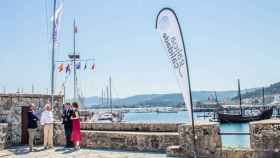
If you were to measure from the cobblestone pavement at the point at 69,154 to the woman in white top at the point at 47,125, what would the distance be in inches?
19.5

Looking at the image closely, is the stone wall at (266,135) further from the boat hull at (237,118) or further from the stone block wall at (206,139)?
the boat hull at (237,118)

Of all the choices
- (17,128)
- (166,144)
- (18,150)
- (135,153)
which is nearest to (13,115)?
(17,128)

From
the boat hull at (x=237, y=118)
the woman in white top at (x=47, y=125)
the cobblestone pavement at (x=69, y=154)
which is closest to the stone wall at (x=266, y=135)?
the cobblestone pavement at (x=69, y=154)

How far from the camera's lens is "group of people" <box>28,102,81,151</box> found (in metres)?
11.7

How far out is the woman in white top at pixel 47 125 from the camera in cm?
1204

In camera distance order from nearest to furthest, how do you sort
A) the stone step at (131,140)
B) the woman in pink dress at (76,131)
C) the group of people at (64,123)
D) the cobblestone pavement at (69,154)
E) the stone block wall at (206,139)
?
1. the stone block wall at (206,139)
2. the cobblestone pavement at (69,154)
3. the stone step at (131,140)
4. the woman in pink dress at (76,131)
5. the group of people at (64,123)

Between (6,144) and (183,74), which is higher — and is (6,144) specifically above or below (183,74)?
below

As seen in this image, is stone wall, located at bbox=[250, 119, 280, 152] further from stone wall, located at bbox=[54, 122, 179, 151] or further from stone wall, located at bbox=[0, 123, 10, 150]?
stone wall, located at bbox=[0, 123, 10, 150]

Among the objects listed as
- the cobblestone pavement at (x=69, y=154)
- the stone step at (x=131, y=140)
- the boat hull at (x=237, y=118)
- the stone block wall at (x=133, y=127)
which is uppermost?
the stone block wall at (x=133, y=127)

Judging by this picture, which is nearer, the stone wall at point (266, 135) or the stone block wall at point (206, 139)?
the stone wall at point (266, 135)

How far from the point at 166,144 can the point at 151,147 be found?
514mm

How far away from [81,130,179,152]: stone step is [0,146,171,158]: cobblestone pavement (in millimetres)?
465

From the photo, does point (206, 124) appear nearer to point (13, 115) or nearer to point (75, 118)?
point (75, 118)

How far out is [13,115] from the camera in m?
12.3
